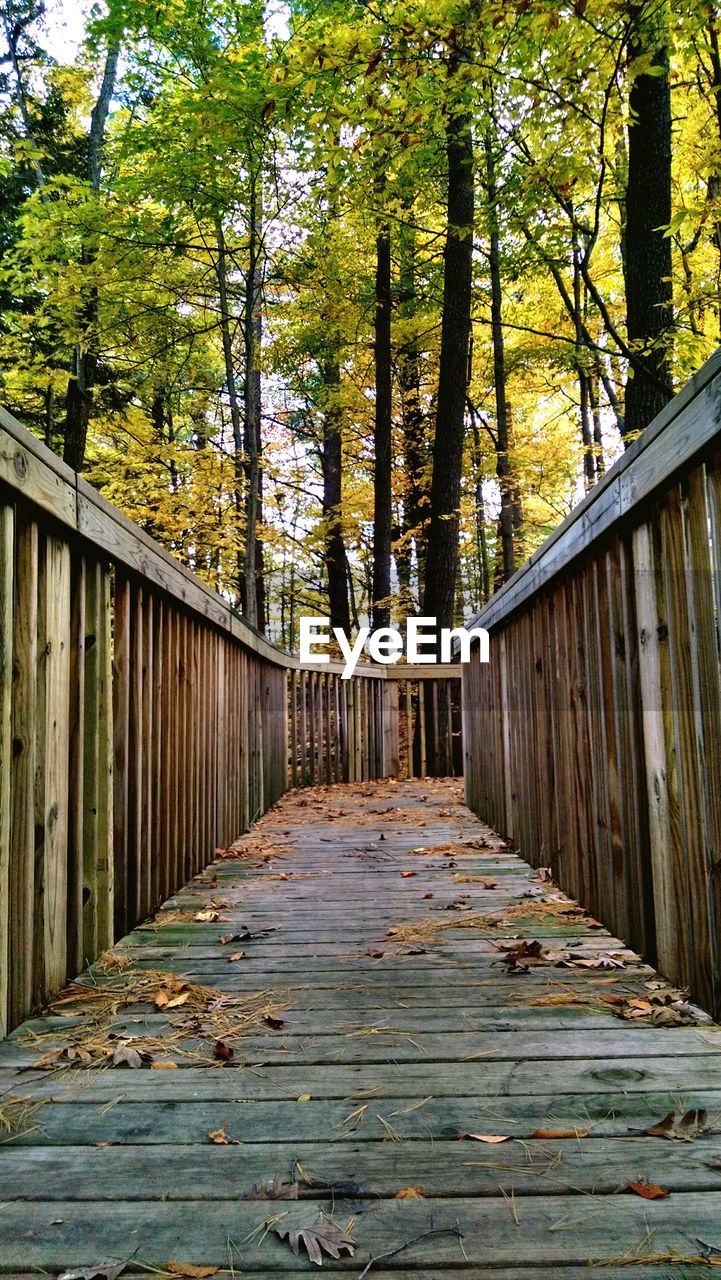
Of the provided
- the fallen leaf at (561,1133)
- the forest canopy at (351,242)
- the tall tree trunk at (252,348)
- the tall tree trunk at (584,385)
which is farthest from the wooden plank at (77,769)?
the tall tree trunk at (584,385)

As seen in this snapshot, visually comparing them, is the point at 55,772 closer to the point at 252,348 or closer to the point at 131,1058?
the point at 131,1058

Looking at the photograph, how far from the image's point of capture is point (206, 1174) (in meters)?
1.30

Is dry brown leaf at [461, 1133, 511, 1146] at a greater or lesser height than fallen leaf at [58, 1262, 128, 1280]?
lesser

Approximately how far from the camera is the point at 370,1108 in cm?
152

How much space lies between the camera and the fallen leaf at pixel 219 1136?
1.39 m

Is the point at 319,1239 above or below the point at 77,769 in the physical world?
below

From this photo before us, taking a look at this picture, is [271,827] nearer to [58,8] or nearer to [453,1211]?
[453,1211]

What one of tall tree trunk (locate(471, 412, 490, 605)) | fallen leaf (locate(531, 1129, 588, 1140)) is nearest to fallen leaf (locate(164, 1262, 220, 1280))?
fallen leaf (locate(531, 1129, 588, 1140))

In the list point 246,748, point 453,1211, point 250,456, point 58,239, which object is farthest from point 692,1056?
point 58,239

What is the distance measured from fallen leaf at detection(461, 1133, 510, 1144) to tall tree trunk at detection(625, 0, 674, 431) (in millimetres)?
4997

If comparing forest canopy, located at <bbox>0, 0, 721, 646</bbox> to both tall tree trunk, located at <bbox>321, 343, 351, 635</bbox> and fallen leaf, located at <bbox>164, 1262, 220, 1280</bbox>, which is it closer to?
tall tree trunk, located at <bbox>321, 343, 351, 635</bbox>

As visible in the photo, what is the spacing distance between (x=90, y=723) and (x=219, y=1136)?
4.59 ft

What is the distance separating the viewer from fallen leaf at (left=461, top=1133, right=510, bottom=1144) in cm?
138

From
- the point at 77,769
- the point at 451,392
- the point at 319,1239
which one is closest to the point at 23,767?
the point at 77,769
